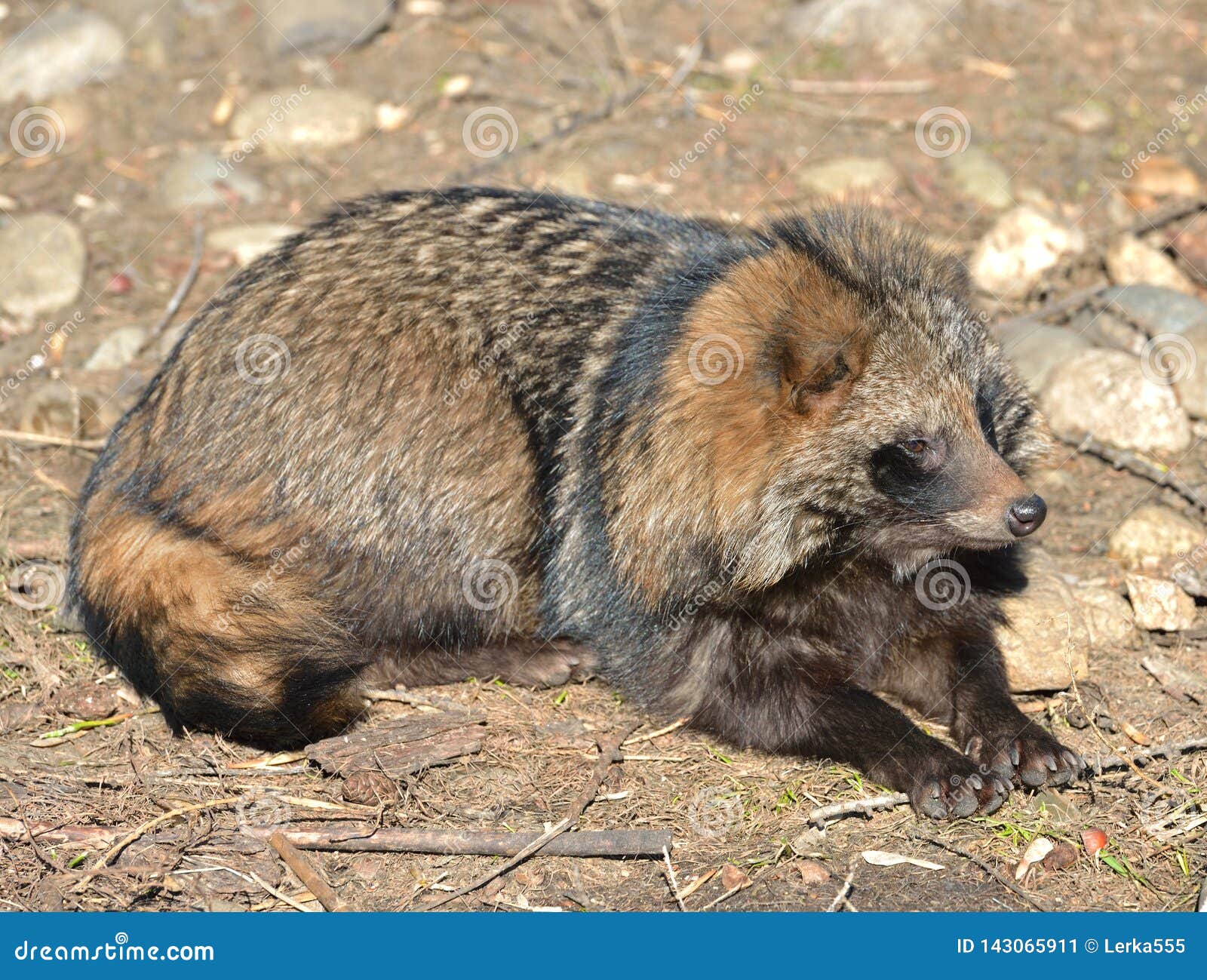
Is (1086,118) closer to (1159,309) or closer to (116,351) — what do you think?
(1159,309)

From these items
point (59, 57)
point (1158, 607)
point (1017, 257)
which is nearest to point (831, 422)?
point (1158, 607)

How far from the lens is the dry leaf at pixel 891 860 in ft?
13.1

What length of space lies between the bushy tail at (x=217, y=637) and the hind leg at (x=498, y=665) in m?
0.22

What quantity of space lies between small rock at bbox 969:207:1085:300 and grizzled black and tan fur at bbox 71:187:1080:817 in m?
2.81

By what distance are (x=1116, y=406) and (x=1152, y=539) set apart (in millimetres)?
961

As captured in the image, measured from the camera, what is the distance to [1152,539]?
221 inches

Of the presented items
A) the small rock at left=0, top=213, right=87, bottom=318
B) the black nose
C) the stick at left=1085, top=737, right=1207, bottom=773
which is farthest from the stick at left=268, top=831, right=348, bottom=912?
the small rock at left=0, top=213, right=87, bottom=318

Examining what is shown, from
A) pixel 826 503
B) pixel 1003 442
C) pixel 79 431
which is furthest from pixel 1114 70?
pixel 79 431

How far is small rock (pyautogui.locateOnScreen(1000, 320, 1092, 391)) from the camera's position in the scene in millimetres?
6523

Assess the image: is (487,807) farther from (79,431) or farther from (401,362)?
(79,431)

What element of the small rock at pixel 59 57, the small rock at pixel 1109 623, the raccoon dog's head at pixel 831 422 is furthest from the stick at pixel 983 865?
the small rock at pixel 59 57

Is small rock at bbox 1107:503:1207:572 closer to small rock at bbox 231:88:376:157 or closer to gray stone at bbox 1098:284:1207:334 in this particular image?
gray stone at bbox 1098:284:1207:334

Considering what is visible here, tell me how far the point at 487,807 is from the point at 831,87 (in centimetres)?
632

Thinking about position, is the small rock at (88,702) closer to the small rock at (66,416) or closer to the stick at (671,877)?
the stick at (671,877)
